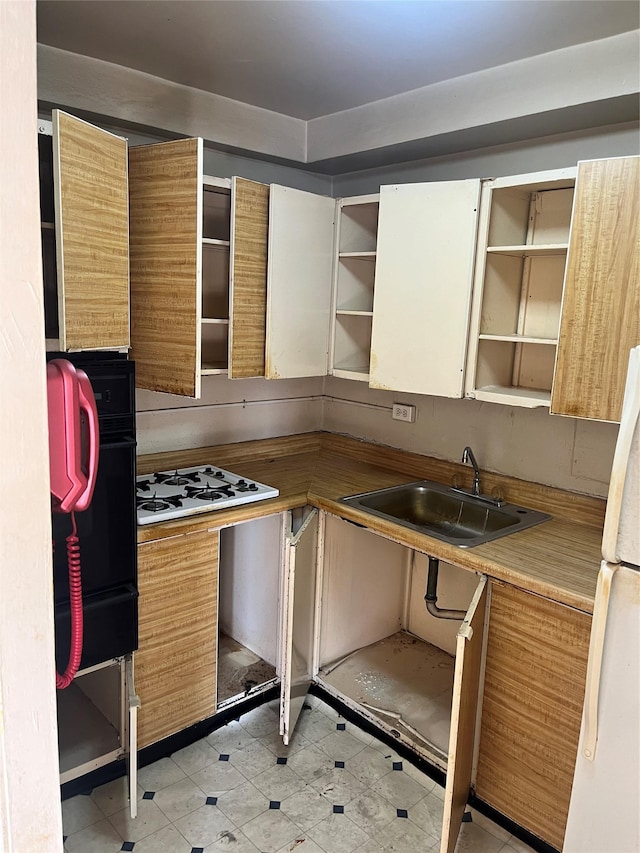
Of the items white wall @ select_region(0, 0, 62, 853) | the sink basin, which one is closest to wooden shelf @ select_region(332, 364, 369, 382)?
the sink basin

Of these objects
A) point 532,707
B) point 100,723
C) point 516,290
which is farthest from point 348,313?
point 100,723

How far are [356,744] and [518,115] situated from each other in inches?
90.1

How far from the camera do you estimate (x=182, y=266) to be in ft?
6.77

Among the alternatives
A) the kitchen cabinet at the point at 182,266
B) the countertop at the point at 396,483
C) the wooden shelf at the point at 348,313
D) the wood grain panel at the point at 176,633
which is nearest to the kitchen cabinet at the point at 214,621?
the wood grain panel at the point at 176,633

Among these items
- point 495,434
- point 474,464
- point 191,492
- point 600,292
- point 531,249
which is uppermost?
point 531,249

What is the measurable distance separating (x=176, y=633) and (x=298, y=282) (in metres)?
1.40

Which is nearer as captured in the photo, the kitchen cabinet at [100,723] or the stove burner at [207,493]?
the kitchen cabinet at [100,723]

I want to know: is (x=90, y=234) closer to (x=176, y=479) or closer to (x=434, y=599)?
(x=176, y=479)

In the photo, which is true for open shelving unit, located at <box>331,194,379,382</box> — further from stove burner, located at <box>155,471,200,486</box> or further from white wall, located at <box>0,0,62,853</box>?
white wall, located at <box>0,0,62,853</box>

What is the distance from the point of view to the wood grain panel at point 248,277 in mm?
2285

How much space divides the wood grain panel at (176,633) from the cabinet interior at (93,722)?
0.08m

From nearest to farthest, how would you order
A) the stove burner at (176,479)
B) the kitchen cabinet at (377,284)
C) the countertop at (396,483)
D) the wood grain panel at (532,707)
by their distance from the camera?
1. the wood grain panel at (532,707)
2. the countertop at (396,483)
3. the kitchen cabinet at (377,284)
4. the stove burner at (176,479)

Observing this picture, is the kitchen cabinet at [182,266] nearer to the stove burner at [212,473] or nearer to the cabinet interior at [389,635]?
the stove burner at [212,473]

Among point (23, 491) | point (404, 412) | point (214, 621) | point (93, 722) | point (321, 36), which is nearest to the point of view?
point (23, 491)
